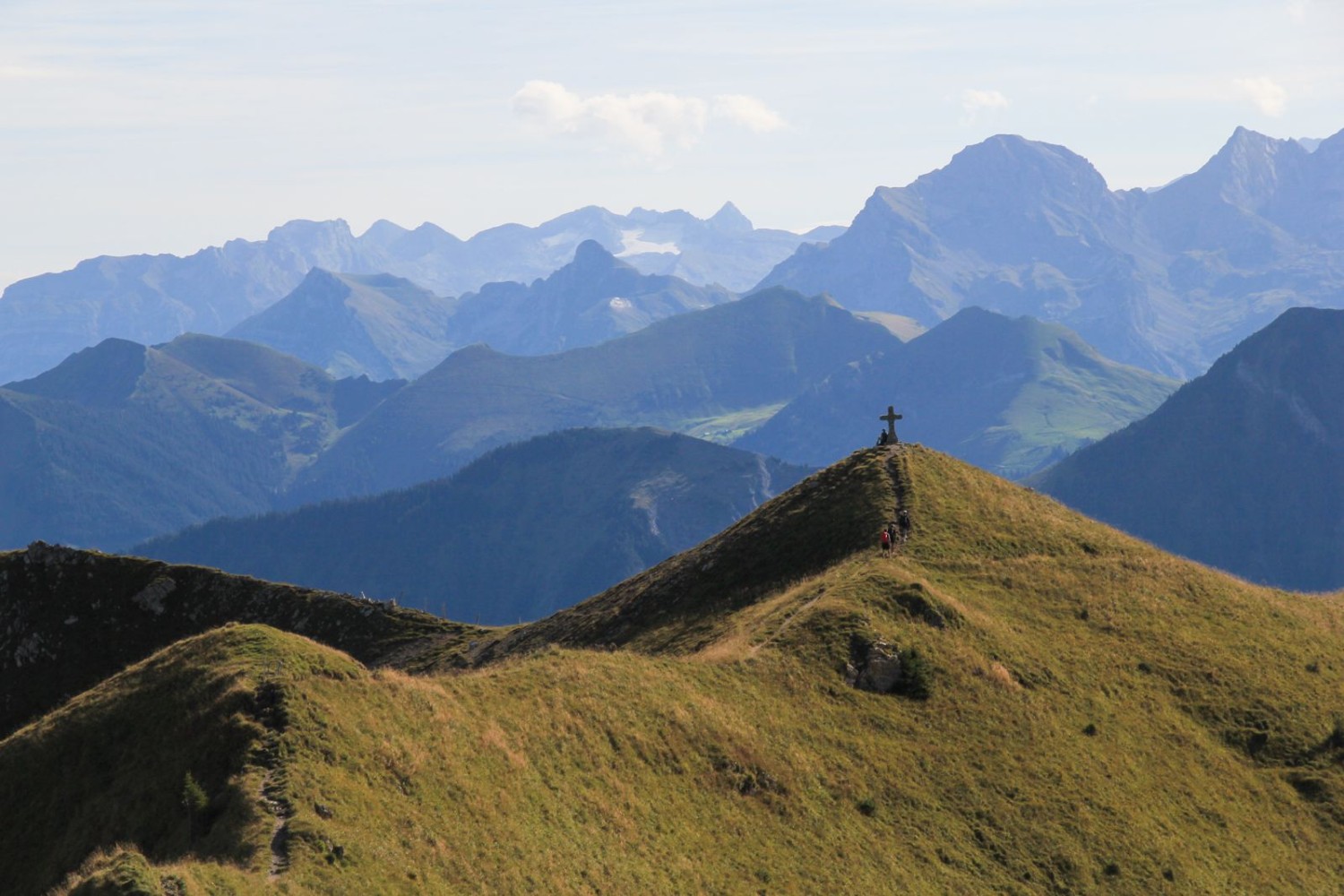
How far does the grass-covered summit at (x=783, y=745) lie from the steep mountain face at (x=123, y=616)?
43.0ft

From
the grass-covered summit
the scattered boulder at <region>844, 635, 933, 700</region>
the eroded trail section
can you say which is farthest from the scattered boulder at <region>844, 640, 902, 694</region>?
the eroded trail section

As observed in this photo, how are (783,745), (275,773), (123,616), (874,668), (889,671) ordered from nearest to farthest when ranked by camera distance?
(275,773) → (783,745) → (874,668) → (889,671) → (123,616)

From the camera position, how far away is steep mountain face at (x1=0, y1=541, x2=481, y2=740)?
89.1m

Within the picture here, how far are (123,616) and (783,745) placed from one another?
172 ft

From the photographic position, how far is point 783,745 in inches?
2258

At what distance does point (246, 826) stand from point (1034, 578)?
5091 cm

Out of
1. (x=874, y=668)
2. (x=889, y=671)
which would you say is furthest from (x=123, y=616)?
(x=889, y=671)

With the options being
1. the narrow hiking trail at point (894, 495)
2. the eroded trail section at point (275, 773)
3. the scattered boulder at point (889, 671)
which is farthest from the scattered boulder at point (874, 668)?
the eroded trail section at point (275, 773)

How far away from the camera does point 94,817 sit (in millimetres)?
45906

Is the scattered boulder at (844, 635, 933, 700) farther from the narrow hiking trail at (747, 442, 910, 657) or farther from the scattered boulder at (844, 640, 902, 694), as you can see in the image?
the narrow hiking trail at (747, 442, 910, 657)

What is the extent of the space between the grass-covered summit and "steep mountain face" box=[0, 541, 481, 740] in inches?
516

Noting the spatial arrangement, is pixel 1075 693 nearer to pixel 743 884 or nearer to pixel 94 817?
pixel 743 884

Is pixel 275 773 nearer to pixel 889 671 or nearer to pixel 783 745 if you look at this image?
pixel 783 745

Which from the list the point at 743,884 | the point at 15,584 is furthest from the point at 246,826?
the point at 15,584
